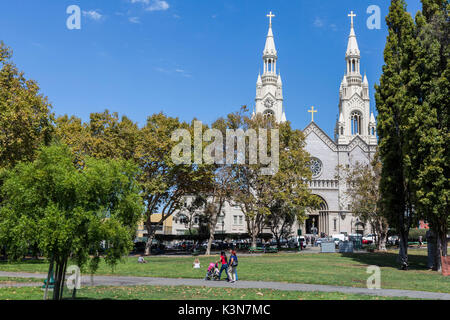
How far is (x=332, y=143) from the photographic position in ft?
250

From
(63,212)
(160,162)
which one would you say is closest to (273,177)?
(160,162)

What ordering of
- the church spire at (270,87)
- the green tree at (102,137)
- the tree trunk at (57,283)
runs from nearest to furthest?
the tree trunk at (57,283) → the green tree at (102,137) → the church spire at (270,87)

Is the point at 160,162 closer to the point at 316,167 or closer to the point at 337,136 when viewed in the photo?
the point at 316,167

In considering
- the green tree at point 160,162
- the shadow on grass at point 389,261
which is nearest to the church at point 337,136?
the green tree at point 160,162

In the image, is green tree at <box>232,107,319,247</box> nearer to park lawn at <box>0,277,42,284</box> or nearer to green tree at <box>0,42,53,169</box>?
green tree at <box>0,42,53,169</box>

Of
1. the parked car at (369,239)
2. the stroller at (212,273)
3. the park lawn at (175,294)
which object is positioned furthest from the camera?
the parked car at (369,239)

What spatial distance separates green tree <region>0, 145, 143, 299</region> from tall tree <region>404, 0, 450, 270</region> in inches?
755

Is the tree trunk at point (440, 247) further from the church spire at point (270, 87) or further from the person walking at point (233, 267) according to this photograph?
the church spire at point (270, 87)

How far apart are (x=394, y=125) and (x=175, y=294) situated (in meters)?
21.3

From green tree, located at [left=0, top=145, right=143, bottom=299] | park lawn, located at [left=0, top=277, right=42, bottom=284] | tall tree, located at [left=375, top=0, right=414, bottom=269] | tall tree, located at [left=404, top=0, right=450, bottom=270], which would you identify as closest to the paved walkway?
park lawn, located at [left=0, top=277, right=42, bottom=284]

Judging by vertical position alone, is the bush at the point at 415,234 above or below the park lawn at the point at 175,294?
above

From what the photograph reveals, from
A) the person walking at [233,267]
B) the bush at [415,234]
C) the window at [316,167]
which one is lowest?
the person walking at [233,267]

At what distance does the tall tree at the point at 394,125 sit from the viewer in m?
28.2

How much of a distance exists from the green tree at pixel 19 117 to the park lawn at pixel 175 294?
16.1 m
